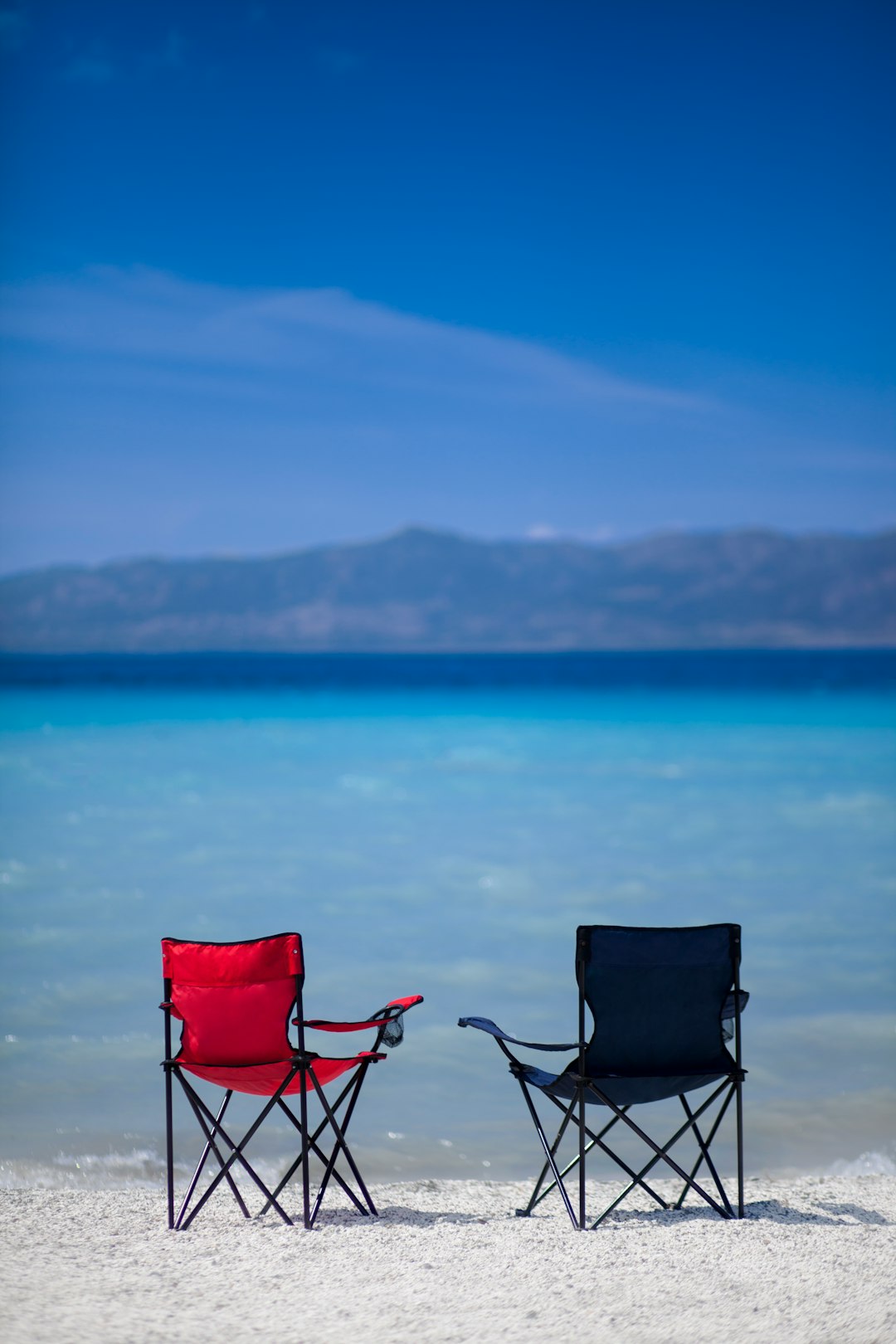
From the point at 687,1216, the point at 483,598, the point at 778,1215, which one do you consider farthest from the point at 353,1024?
the point at 483,598

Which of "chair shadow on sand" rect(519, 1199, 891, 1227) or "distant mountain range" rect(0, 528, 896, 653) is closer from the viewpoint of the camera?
"chair shadow on sand" rect(519, 1199, 891, 1227)

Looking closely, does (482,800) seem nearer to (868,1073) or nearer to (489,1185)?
(868,1073)

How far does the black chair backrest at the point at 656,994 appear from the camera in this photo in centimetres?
264

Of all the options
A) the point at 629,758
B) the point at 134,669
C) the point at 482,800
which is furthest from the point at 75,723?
the point at 134,669

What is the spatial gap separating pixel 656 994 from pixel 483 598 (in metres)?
114

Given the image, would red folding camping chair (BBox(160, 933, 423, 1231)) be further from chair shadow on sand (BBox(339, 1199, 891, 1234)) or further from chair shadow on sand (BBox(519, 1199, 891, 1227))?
chair shadow on sand (BBox(519, 1199, 891, 1227))

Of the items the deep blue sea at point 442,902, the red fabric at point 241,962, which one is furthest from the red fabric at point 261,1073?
A: the deep blue sea at point 442,902

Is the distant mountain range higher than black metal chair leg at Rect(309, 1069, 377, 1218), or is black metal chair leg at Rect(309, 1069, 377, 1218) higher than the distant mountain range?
the distant mountain range

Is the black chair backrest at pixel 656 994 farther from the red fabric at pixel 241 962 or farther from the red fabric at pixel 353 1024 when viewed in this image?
the red fabric at pixel 241 962

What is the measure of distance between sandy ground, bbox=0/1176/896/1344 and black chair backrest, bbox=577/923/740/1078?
1.19ft

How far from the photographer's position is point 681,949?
2.65 meters

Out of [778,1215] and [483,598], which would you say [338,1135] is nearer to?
[778,1215]

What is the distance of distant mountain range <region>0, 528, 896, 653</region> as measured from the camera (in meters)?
99.9

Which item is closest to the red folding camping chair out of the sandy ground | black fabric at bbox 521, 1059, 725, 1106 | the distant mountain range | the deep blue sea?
the sandy ground
